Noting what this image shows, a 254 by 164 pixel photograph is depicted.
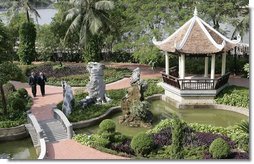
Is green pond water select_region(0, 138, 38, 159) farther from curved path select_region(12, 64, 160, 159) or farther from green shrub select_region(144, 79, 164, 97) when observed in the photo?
green shrub select_region(144, 79, 164, 97)

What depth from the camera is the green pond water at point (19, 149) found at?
1659cm

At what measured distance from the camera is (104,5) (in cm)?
2822

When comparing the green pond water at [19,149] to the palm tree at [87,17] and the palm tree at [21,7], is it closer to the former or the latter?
the palm tree at [87,17]

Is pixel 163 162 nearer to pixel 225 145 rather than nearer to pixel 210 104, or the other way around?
pixel 225 145

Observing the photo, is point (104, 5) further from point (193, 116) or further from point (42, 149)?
point (42, 149)

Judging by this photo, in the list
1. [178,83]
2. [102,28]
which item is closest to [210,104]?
[178,83]

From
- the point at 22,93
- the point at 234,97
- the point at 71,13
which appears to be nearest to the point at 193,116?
the point at 234,97

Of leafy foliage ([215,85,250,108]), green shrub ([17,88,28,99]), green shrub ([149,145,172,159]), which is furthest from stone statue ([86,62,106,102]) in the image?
green shrub ([149,145,172,159])

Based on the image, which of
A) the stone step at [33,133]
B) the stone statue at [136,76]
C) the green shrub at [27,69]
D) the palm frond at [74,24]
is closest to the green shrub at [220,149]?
the stone statue at [136,76]

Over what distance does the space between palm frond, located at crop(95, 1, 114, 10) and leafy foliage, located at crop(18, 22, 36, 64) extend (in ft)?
18.5

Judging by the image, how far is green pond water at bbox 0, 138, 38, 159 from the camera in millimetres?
16594

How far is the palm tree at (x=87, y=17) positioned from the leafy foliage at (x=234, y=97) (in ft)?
33.5

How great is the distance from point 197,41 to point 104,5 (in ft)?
27.7

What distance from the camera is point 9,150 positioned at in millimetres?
17312
